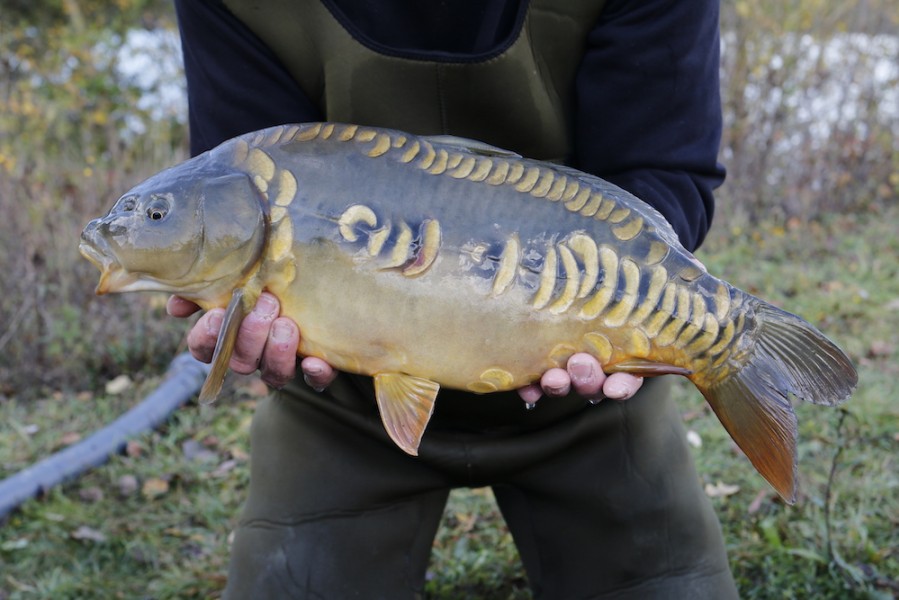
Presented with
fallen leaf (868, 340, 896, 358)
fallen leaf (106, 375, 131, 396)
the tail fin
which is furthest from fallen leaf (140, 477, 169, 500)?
fallen leaf (868, 340, 896, 358)

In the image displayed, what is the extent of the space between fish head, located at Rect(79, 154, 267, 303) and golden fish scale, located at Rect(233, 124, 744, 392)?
0.04m

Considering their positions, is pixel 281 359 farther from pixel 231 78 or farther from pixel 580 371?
pixel 231 78

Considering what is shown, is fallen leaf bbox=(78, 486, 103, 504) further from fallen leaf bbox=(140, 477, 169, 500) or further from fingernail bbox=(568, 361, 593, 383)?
fingernail bbox=(568, 361, 593, 383)

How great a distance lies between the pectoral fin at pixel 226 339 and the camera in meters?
1.39

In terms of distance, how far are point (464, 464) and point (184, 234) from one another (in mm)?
705

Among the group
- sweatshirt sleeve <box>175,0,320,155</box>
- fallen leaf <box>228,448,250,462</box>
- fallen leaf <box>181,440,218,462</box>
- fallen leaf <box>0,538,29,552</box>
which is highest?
sweatshirt sleeve <box>175,0,320,155</box>

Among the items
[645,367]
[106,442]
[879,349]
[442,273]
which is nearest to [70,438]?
[106,442]

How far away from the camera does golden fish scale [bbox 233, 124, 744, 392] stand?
4.63 feet

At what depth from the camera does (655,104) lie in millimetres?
1815

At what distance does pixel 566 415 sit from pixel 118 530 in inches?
59.5

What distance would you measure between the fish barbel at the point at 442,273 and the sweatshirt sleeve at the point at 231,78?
398 mm

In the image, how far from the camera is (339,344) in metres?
1.43

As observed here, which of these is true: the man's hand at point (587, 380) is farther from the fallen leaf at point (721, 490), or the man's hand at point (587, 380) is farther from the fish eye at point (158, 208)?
the fallen leaf at point (721, 490)

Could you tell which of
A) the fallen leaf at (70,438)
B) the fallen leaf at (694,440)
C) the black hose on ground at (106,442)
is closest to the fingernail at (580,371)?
the fallen leaf at (694,440)
